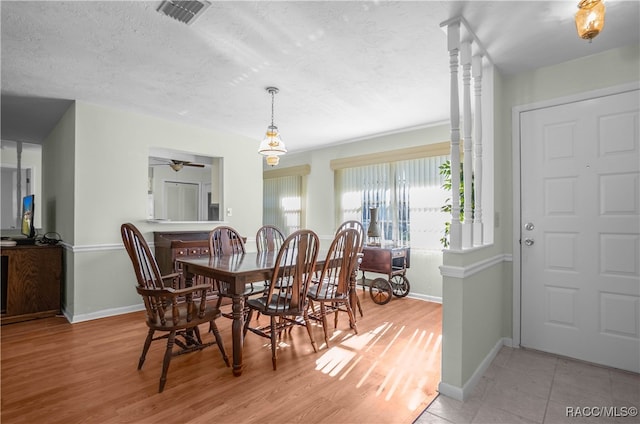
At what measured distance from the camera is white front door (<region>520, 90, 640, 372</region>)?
2402mm

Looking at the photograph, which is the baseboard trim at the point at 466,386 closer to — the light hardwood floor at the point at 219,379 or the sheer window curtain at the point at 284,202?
the light hardwood floor at the point at 219,379

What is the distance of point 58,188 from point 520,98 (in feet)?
17.4

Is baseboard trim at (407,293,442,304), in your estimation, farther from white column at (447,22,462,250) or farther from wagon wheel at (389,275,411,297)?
white column at (447,22,462,250)

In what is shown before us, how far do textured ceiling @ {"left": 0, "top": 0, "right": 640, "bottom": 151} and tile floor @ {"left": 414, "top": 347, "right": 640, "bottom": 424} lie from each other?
2401 mm

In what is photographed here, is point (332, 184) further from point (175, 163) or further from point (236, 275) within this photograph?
point (236, 275)

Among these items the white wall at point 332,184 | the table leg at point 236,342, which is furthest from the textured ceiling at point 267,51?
the table leg at point 236,342

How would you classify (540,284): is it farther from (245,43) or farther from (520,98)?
(245,43)

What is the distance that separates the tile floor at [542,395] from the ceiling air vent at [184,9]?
2.72 metres

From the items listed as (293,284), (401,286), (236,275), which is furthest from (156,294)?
(401,286)

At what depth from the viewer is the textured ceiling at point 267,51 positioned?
2059mm

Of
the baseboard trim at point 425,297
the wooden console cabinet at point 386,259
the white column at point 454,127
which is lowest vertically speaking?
the baseboard trim at point 425,297

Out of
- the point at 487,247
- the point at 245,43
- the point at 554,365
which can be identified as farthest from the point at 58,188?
the point at 554,365

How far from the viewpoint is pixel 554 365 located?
2496mm

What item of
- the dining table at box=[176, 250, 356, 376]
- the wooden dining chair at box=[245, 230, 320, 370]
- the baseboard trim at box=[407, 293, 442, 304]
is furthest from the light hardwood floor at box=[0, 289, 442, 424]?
the baseboard trim at box=[407, 293, 442, 304]
